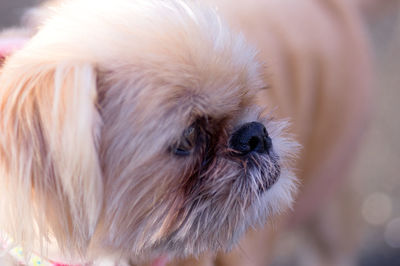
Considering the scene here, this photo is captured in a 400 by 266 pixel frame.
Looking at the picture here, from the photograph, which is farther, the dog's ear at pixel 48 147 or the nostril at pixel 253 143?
the nostril at pixel 253 143

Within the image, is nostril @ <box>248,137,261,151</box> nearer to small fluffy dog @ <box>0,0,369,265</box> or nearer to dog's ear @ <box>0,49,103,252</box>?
small fluffy dog @ <box>0,0,369,265</box>

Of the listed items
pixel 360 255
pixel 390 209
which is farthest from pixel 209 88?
pixel 390 209

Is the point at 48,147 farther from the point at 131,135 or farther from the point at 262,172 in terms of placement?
the point at 262,172

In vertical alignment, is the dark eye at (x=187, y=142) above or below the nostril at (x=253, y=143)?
below

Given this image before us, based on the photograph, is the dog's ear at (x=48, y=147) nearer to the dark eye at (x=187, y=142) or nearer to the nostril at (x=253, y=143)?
the dark eye at (x=187, y=142)

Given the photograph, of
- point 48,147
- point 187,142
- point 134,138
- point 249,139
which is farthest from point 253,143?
point 48,147

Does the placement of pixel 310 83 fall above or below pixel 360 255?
above

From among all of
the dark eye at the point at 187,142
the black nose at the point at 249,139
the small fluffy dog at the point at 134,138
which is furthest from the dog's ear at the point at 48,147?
the black nose at the point at 249,139

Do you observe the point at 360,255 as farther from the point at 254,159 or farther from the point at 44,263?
the point at 44,263
